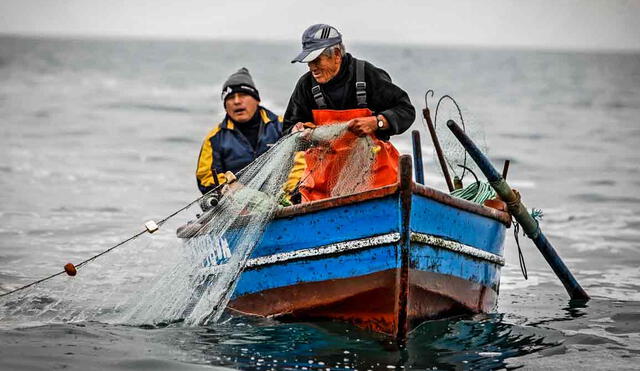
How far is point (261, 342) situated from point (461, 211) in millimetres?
1638

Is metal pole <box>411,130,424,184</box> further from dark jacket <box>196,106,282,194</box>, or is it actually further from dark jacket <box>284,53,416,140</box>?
dark jacket <box>284,53,416,140</box>

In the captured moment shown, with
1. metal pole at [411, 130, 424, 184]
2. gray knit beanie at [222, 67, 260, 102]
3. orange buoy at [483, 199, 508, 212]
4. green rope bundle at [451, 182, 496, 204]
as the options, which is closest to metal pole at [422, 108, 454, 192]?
metal pole at [411, 130, 424, 184]

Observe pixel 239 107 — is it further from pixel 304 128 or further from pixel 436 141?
pixel 436 141

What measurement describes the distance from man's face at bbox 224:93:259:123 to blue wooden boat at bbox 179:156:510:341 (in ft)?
5.57

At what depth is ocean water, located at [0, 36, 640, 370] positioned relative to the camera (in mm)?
6793

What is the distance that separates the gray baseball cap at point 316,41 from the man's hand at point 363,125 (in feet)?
1.78

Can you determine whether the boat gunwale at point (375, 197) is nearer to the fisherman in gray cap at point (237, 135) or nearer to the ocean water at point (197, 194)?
the ocean water at point (197, 194)

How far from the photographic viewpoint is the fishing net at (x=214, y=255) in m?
7.07

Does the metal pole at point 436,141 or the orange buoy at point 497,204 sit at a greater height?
the metal pole at point 436,141

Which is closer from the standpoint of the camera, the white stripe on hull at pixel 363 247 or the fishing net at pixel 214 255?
the white stripe on hull at pixel 363 247

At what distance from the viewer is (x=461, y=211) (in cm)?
701

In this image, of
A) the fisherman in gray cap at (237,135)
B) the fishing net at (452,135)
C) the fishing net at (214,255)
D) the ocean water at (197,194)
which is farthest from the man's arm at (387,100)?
the fisherman in gray cap at (237,135)

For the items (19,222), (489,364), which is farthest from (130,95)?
(489,364)

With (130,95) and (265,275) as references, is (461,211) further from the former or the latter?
(130,95)
